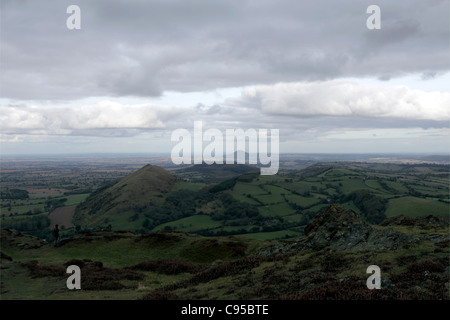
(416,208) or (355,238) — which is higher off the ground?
(355,238)

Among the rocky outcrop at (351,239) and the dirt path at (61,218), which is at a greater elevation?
the rocky outcrop at (351,239)

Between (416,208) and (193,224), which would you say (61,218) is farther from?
(416,208)

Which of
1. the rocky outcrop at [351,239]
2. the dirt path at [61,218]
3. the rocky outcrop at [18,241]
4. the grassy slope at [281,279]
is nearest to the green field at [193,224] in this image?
the dirt path at [61,218]

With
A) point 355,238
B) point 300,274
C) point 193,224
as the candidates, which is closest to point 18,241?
point 300,274

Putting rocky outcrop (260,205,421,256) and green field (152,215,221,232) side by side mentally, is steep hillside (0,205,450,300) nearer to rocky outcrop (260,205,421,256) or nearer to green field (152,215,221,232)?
rocky outcrop (260,205,421,256)

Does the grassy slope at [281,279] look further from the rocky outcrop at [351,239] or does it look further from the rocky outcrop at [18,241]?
the rocky outcrop at [18,241]

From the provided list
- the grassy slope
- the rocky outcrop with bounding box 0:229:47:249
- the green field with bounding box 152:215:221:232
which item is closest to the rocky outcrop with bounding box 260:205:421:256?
the grassy slope

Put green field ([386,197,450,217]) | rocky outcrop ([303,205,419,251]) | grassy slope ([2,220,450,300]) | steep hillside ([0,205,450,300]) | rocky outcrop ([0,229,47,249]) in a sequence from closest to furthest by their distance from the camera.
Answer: steep hillside ([0,205,450,300]) < grassy slope ([2,220,450,300]) < rocky outcrop ([303,205,419,251]) < rocky outcrop ([0,229,47,249]) < green field ([386,197,450,217])
